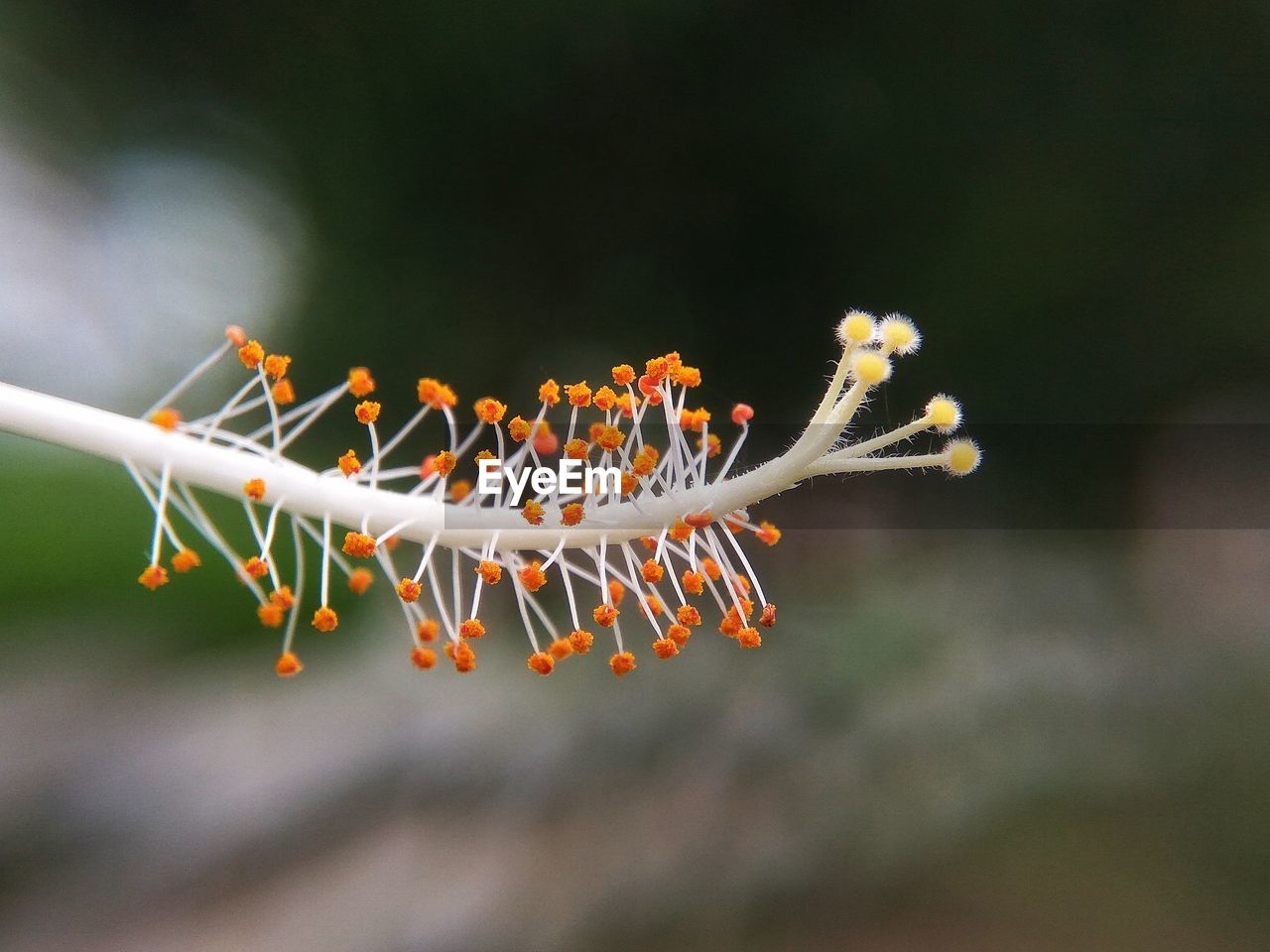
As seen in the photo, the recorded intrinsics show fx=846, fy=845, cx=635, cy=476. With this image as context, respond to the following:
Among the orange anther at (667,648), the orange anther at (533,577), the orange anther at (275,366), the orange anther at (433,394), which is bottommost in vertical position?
the orange anther at (667,648)

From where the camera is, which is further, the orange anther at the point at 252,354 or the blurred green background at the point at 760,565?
the blurred green background at the point at 760,565

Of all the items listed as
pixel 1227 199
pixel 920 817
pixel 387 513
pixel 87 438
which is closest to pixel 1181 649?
pixel 920 817

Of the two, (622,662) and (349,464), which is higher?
(349,464)

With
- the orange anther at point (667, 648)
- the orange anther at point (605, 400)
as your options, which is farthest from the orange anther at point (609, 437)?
the orange anther at point (667, 648)

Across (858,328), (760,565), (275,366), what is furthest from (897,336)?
(760,565)

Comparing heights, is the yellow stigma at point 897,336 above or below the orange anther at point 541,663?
above

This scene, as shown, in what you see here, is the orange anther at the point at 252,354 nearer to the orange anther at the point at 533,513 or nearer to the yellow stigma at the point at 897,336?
the orange anther at the point at 533,513

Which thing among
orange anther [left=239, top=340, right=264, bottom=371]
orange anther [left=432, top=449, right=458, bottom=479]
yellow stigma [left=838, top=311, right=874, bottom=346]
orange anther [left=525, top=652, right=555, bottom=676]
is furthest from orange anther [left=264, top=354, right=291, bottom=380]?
yellow stigma [left=838, top=311, right=874, bottom=346]

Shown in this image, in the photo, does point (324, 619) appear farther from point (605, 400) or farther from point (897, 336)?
point (897, 336)

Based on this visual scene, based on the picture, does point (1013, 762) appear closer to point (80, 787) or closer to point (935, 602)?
point (935, 602)
